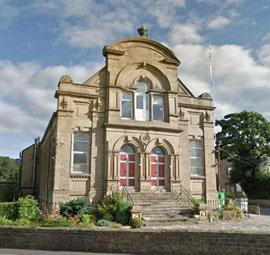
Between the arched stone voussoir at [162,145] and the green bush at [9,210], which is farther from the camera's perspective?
the arched stone voussoir at [162,145]

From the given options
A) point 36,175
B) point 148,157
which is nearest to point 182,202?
point 148,157

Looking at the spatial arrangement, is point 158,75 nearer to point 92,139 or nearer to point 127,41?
point 127,41

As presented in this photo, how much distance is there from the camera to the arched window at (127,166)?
74.2 ft

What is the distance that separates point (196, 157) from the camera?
25141 mm

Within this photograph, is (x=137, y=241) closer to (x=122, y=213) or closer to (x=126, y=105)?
(x=122, y=213)

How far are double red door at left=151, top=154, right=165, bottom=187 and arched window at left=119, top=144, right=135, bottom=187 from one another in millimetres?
1500

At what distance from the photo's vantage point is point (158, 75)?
82.1 ft

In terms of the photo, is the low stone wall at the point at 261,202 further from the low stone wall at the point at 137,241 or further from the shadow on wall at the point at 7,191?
the low stone wall at the point at 137,241

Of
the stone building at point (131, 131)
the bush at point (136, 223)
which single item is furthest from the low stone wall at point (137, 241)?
the stone building at point (131, 131)

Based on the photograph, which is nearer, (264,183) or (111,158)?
(111,158)

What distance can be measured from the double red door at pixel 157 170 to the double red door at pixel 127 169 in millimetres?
1497

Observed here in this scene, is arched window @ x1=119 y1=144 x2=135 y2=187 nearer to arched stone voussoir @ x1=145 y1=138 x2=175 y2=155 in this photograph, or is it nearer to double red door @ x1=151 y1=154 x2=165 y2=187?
arched stone voussoir @ x1=145 y1=138 x2=175 y2=155

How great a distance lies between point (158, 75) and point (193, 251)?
17.0 m

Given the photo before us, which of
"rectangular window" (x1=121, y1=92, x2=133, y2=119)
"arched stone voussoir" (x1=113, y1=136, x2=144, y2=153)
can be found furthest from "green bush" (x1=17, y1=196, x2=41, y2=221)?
"rectangular window" (x1=121, y1=92, x2=133, y2=119)
